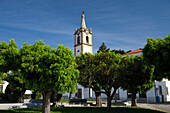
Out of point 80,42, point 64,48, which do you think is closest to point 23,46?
point 64,48

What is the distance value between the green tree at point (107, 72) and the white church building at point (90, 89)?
12.3 metres

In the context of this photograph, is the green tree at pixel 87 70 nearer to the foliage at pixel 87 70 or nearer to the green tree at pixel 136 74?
the foliage at pixel 87 70

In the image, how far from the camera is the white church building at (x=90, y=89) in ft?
A: 106

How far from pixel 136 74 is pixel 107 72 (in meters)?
4.09

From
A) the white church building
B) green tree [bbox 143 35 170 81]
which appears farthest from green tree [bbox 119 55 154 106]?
the white church building

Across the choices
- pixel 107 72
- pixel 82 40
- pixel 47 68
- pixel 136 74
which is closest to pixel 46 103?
pixel 47 68

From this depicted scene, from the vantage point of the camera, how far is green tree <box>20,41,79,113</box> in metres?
12.5

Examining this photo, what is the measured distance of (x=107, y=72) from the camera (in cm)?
1830

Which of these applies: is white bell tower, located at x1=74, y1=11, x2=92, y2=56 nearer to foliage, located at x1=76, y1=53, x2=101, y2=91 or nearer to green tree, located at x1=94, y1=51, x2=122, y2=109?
foliage, located at x1=76, y1=53, x2=101, y2=91

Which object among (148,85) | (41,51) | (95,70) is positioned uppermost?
(41,51)

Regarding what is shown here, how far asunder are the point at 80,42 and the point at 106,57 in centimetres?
2542

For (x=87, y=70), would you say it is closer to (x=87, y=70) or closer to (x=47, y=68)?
(x=87, y=70)

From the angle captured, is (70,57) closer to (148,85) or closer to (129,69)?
(129,69)

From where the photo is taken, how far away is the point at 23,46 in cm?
1395
